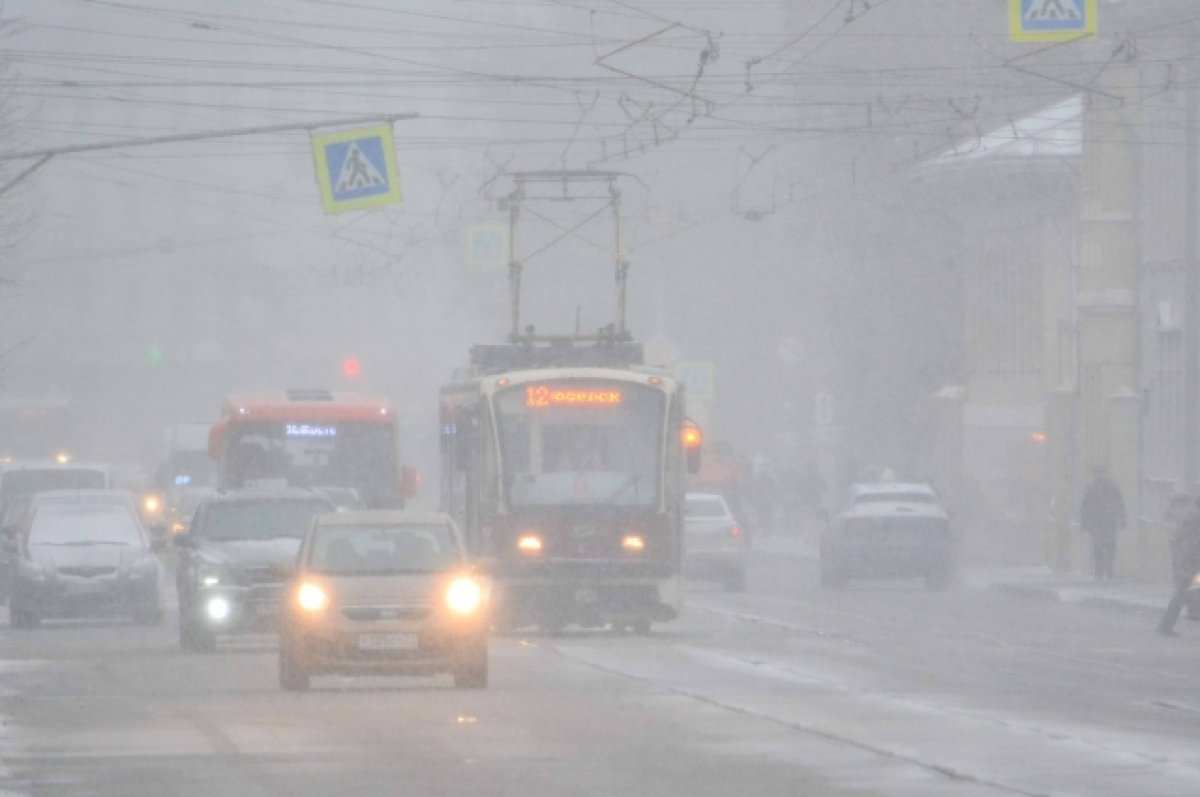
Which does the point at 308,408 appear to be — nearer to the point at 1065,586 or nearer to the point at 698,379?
the point at 1065,586

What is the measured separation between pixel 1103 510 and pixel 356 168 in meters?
13.5

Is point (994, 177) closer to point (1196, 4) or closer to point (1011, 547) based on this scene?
point (1011, 547)

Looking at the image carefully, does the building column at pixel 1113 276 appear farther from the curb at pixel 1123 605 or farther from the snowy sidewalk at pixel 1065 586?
the curb at pixel 1123 605

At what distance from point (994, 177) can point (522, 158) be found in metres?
34.8

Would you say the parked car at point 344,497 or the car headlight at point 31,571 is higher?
the parked car at point 344,497

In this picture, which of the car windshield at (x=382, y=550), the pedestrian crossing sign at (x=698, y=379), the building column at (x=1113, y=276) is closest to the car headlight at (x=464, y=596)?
the car windshield at (x=382, y=550)

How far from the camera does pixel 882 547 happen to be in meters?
40.2

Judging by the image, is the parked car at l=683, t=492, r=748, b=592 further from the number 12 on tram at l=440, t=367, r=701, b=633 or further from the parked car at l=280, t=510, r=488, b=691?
the parked car at l=280, t=510, r=488, b=691

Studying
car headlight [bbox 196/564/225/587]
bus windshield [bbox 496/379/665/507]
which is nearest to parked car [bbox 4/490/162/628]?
bus windshield [bbox 496/379/665/507]

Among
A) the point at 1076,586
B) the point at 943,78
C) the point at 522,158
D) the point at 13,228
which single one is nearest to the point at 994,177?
the point at 943,78

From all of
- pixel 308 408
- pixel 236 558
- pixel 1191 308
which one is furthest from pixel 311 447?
pixel 1191 308

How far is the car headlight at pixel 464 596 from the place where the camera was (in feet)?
63.8

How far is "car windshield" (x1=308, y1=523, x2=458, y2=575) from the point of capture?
19.8 metres

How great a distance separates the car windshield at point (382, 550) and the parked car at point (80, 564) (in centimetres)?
1082
